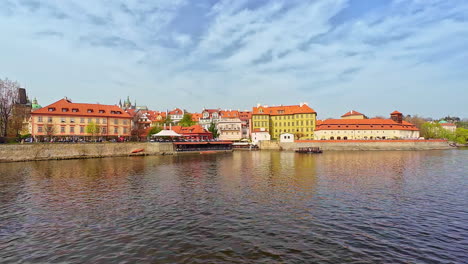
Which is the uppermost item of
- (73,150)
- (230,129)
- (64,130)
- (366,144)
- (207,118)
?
(207,118)

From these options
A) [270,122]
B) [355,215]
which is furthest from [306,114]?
[355,215]

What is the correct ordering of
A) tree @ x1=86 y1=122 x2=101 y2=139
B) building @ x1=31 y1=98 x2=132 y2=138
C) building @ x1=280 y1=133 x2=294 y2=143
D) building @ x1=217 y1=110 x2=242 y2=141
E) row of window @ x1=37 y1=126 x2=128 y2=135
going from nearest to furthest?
1. row of window @ x1=37 y1=126 x2=128 y2=135
2. building @ x1=31 y1=98 x2=132 y2=138
3. tree @ x1=86 y1=122 x2=101 y2=139
4. building @ x1=280 y1=133 x2=294 y2=143
5. building @ x1=217 y1=110 x2=242 y2=141

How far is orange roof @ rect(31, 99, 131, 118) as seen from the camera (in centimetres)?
6028

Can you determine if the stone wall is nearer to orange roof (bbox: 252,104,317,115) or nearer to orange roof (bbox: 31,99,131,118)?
orange roof (bbox: 31,99,131,118)

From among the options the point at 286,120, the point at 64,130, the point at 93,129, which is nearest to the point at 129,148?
the point at 93,129

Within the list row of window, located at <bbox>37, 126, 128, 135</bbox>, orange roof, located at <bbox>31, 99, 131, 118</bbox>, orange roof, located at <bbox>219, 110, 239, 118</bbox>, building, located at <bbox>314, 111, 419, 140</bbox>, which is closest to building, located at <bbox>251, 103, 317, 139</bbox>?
building, located at <bbox>314, 111, 419, 140</bbox>

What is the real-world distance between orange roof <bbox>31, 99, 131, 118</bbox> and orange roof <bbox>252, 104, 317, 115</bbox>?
49.5m

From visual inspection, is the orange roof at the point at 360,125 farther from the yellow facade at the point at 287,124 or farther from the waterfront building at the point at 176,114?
the waterfront building at the point at 176,114

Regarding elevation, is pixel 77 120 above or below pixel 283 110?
below

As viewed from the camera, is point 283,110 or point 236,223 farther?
point 283,110

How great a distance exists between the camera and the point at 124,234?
12.5 meters

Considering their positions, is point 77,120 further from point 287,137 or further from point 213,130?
point 287,137

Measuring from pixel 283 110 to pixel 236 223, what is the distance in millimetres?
87683

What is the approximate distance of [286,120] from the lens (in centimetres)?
9619
